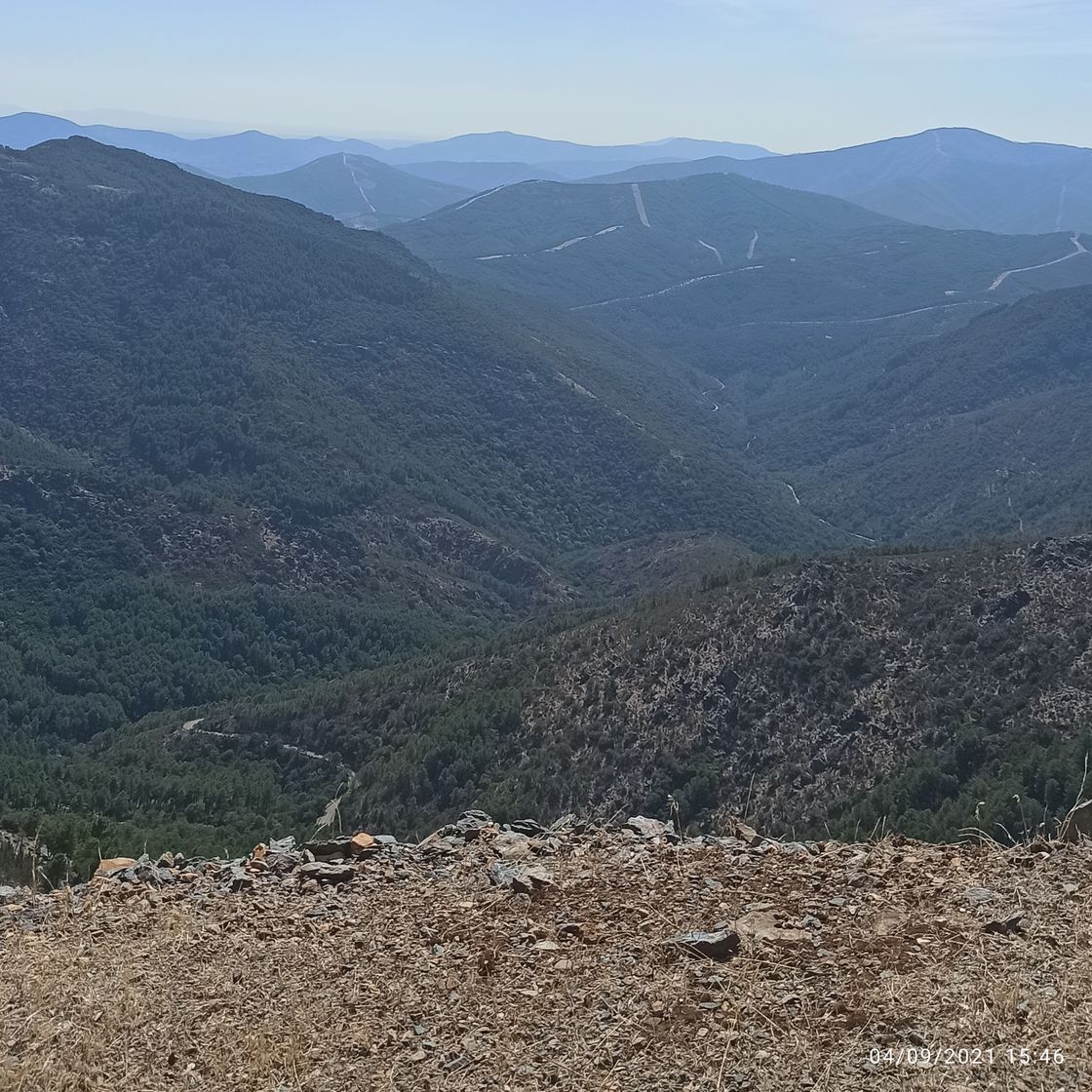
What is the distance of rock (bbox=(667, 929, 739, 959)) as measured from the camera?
17.2ft

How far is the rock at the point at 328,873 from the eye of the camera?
277 inches

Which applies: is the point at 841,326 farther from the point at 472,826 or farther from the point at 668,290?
the point at 472,826

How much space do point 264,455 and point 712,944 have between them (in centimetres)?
5369

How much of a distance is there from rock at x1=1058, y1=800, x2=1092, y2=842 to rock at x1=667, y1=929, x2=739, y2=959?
8.52 feet

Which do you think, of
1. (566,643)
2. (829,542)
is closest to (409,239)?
(829,542)

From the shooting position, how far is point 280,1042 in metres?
4.86

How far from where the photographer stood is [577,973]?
A: 17.2 feet

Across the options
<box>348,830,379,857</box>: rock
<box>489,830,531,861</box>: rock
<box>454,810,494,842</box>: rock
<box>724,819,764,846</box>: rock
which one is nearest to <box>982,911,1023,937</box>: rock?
<box>724,819,764,846</box>: rock

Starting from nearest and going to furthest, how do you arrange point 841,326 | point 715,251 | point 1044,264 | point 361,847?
point 361,847
point 841,326
point 1044,264
point 715,251

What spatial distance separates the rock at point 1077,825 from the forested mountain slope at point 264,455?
106ft

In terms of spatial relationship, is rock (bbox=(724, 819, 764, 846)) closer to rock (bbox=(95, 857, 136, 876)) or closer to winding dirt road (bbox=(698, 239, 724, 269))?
rock (bbox=(95, 857, 136, 876))

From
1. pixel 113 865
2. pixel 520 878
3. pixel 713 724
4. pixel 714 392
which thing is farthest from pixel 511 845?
pixel 714 392

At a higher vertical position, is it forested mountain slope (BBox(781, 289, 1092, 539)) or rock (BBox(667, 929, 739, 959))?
rock (BBox(667, 929, 739, 959))
